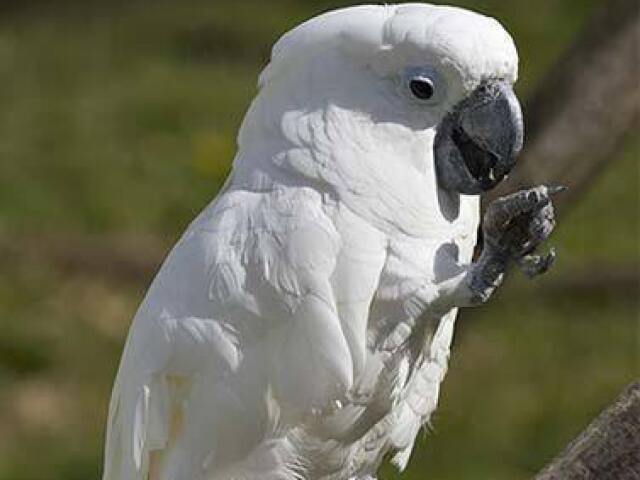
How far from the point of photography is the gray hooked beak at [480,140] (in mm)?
2539

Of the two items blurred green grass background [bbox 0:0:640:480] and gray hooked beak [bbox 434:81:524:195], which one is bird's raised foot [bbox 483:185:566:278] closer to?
gray hooked beak [bbox 434:81:524:195]

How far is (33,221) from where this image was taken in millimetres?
6230

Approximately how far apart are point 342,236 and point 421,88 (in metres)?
0.22

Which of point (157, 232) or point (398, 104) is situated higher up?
point (398, 104)

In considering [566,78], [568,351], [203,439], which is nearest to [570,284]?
[568,351]

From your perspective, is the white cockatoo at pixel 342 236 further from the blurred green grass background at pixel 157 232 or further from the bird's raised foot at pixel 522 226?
the blurred green grass background at pixel 157 232

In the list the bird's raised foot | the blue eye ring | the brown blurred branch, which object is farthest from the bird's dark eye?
the brown blurred branch

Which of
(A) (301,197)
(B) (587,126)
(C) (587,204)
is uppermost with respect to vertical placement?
(A) (301,197)

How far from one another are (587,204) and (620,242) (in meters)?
0.34

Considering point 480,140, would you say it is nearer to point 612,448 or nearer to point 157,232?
point 612,448

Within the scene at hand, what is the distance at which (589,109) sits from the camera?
12.0 feet

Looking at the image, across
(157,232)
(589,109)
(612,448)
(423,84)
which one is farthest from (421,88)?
(157,232)

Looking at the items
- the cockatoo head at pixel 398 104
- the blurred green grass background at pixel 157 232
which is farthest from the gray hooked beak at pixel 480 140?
the blurred green grass background at pixel 157 232

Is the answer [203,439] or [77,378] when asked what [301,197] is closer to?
[203,439]
